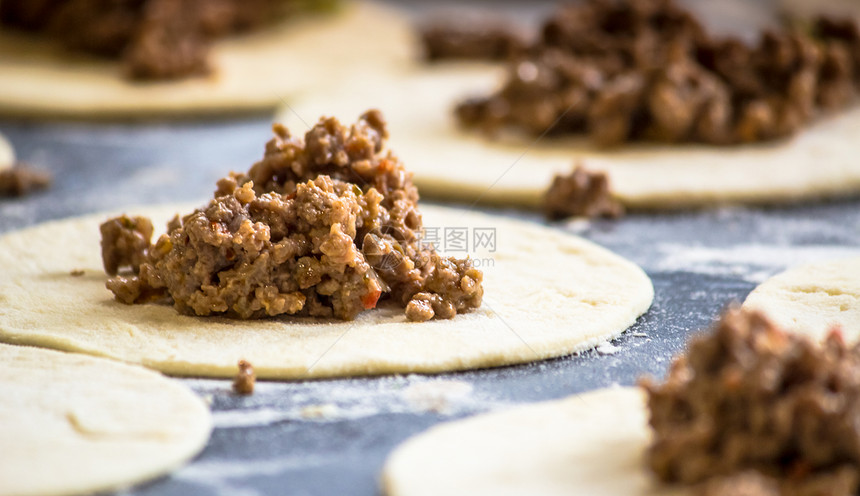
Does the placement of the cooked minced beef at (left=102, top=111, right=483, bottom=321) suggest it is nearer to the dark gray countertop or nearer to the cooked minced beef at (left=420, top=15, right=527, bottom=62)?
the dark gray countertop

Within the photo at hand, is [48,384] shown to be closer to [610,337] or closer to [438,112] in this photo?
[610,337]

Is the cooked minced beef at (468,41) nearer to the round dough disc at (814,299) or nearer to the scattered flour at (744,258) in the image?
the scattered flour at (744,258)

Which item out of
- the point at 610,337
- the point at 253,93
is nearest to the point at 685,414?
the point at 610,337

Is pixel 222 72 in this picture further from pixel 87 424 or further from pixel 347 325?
pixel 87 424

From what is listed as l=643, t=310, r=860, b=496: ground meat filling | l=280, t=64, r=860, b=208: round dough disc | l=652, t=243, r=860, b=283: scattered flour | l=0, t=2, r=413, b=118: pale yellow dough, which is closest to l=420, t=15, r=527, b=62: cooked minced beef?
l=0, t=2, r=413, b=118: pale yellow dough

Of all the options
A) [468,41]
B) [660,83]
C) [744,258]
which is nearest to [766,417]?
[744,258]
